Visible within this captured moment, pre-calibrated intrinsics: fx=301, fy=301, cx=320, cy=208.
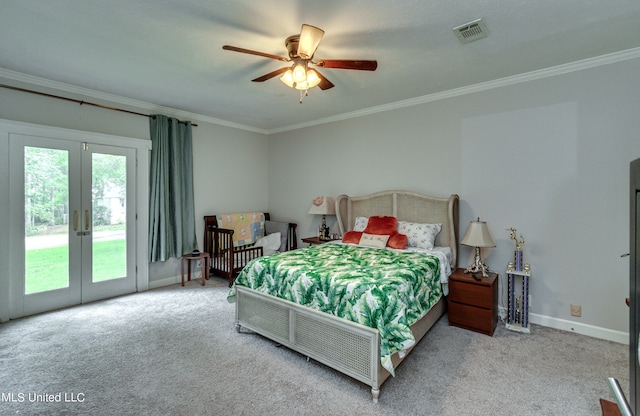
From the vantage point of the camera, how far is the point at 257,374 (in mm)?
2361

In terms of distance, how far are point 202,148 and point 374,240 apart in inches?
127

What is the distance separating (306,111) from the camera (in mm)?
4652

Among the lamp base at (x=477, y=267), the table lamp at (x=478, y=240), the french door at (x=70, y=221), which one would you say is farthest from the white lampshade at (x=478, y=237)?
the french door at (x=70, y=221)

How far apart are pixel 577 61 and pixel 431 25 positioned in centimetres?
176

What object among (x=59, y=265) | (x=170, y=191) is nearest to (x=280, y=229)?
(x=170, y=191)

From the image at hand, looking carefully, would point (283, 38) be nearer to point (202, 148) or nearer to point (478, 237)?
point (478, 237)

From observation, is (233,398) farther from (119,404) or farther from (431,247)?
(431,247)

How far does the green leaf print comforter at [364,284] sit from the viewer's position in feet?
7.00

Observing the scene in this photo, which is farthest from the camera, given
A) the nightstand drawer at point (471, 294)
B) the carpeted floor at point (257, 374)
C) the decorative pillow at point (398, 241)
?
the decorative pillow at point (398, 241)

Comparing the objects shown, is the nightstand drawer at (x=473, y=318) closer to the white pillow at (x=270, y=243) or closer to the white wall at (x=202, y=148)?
→ the white pillow at (x=270, y=243)

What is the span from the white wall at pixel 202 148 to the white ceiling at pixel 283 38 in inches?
13.3

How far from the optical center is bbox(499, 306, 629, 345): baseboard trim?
2824mm

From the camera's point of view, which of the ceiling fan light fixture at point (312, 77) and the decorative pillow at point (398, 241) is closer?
the ceiling fan light fixture at point (312, 77)

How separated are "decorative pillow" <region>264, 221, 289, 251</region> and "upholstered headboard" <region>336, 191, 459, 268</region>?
45.9 inches
